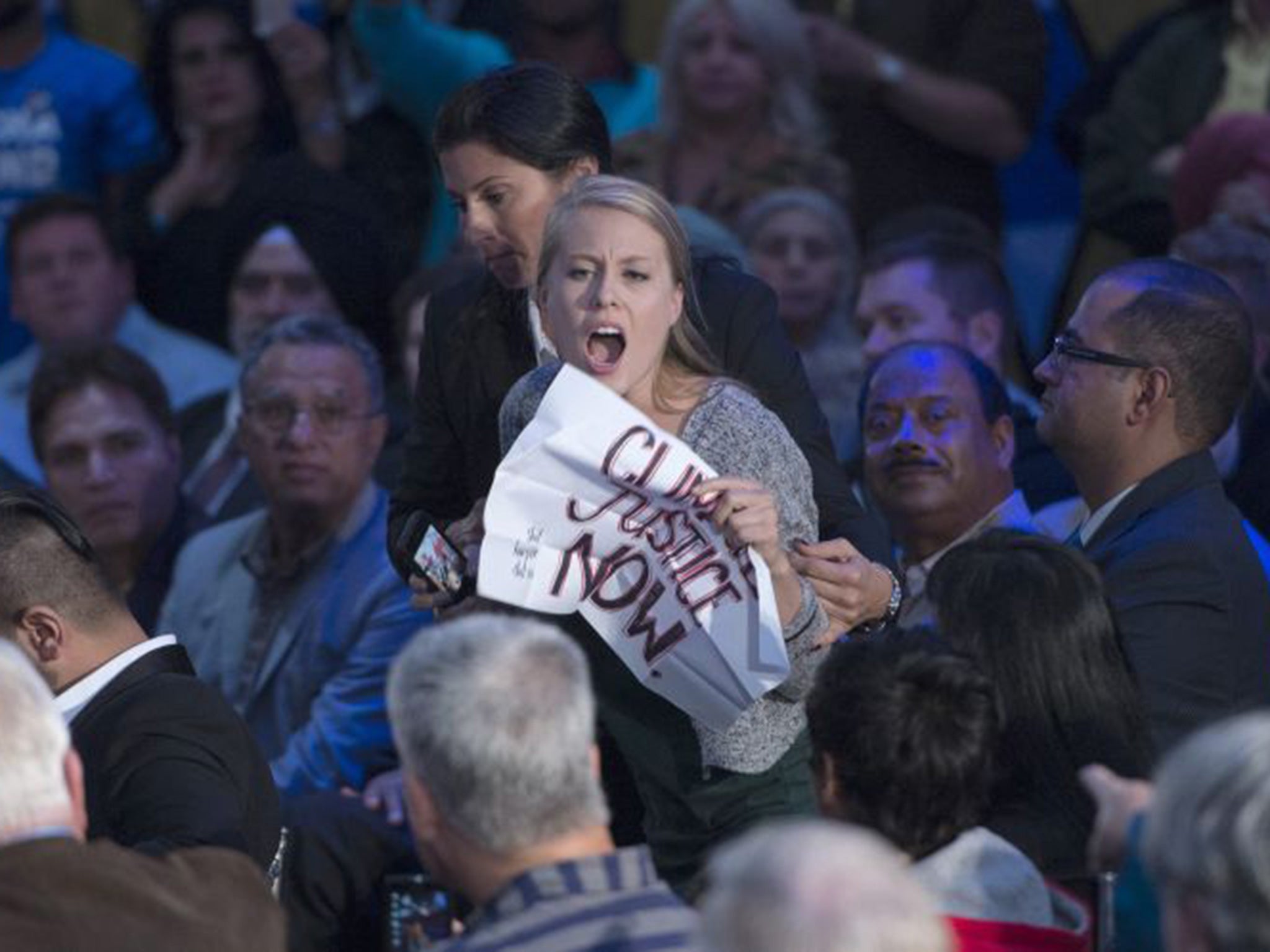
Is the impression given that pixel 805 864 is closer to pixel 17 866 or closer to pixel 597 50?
pixel 17 866

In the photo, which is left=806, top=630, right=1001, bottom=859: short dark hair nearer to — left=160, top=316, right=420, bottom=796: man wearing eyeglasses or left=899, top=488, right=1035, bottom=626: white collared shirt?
left=899, top=488, right=1035, bottom=626: white collared shirt

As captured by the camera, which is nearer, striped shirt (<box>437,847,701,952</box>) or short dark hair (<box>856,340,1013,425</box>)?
striped shirt (<box>437,847,701,952</box>)

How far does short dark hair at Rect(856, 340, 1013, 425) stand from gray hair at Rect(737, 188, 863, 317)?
134 cm

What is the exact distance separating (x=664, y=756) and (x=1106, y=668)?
78cm

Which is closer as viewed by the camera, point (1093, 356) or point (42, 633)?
point (42, 633)

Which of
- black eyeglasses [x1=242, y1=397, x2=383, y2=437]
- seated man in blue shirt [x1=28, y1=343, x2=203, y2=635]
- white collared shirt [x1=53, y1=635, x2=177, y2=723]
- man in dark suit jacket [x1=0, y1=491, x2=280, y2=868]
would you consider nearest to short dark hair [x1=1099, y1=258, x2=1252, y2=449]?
man in dark suit jacket [x1=0, y1=491, x2=280, y2=868]

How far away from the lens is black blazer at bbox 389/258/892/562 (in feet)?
17.1

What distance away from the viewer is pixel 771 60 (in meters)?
8.48

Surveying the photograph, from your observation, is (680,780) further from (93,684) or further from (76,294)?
(76,294)

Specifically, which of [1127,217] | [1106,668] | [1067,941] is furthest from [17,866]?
[1127,217]

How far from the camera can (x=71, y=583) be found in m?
5.29

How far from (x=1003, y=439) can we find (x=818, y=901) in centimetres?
353

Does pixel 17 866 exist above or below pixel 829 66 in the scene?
below

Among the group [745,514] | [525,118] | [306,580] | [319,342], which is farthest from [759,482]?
[319,342]
